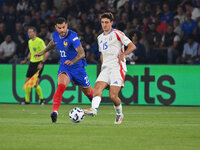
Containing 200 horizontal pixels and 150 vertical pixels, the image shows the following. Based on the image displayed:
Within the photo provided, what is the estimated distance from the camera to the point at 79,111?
34.0 ft

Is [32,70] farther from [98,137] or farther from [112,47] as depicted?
[98,137]

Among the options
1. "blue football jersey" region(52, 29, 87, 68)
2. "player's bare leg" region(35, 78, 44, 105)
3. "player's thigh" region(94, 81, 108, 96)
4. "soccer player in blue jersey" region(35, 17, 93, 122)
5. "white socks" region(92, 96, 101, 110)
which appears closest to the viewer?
"white socks" region(92, 96, 101, 110)

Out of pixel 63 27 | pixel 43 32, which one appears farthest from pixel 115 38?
pixel 43 32

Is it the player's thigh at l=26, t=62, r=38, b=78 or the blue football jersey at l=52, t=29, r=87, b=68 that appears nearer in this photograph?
the blue football jersey at l=52, t=29, r=87, b=68

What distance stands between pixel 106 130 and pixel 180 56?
10782 mm

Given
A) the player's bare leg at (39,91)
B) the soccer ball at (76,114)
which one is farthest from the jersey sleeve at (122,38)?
the player's bare leg at (39,91)

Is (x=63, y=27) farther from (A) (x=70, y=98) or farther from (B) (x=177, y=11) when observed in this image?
(B) (x=177, y=11)

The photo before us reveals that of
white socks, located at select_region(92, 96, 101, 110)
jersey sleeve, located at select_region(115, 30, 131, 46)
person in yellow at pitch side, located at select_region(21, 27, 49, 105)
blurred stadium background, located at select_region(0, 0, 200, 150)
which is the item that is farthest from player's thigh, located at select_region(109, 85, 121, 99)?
person in yellow at pitch side, located at select_region(21, 27, 49, 105)

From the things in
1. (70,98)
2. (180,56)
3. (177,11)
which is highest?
(177,11)

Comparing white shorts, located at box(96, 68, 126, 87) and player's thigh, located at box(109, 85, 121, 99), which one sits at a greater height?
white shorts, located at box(96, 68, 126, 87)

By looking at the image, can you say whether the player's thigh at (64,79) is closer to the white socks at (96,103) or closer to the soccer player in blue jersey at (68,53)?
the soccer player in blue jersey at (68,53)

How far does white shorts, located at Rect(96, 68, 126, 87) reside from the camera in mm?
10672

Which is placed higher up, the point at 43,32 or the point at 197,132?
the point at 43,32

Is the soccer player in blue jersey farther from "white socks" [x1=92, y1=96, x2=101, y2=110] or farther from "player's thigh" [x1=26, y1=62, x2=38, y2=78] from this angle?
"player's thigh" [x1=26, y1=62, x2=38, y2=78]
